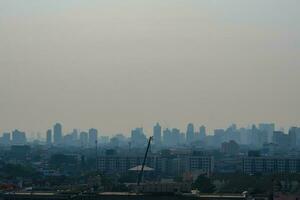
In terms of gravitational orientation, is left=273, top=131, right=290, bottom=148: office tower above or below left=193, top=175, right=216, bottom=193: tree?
above

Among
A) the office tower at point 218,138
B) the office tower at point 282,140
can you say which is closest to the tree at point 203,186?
the office tower at point 282,140

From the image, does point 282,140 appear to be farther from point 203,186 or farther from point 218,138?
point 203,186

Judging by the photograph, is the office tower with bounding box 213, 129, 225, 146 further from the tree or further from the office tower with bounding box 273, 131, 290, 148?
the tree

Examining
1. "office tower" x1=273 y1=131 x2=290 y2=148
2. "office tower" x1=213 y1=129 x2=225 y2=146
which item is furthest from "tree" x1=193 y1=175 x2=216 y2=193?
"office tower" x1=213 y1=129 x2=225 y2=146

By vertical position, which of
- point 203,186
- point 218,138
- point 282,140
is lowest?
point 203,186

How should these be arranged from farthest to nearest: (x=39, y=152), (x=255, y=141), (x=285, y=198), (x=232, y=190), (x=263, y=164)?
1. (x=255, y=141)
2. (x=39, y=152)
3. (x=263, y=164)
4. (x=232, y=190)
5. (x=285, y=198)

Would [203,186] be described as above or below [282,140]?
below

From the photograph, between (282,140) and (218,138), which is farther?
(218,138)

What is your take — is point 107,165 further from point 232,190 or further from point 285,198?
point 285,198

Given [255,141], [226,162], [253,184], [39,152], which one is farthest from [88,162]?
[255,141]

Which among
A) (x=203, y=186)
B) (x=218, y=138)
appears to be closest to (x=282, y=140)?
(x=218, y=138)

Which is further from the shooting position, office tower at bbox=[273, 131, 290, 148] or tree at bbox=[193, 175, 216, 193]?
office tower at bbox=[273, 131, 290, 148]
